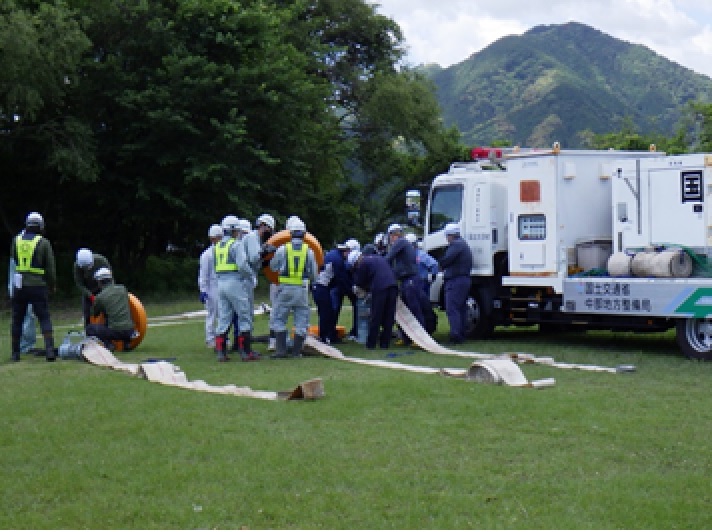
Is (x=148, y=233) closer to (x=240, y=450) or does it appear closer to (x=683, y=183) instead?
(x=683, y=183)

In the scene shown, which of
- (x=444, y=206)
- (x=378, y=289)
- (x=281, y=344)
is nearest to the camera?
(x=281, y=344)

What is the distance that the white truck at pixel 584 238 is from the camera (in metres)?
14.3

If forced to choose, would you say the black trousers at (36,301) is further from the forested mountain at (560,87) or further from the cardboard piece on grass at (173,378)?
the forested mountain at (560,87)

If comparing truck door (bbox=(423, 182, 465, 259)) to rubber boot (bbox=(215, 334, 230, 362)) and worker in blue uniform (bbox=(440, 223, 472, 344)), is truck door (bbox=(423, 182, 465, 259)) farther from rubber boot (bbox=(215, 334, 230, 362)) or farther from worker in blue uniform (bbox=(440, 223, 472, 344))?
rubber boot (bbox=(215, 334, 230, 362))

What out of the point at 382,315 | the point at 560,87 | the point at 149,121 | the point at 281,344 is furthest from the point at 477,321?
the point at 560,87

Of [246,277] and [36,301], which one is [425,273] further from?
[36,301]

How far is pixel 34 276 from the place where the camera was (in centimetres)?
1455

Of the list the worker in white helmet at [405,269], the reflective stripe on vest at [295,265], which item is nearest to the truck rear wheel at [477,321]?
the worker in white helmet at [405,269]

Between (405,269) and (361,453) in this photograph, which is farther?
(405,269)

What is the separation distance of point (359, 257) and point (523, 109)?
404 ft

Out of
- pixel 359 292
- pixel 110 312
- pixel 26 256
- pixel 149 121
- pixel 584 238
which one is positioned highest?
pixel 149 121

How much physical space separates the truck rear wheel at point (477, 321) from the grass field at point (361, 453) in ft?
16.0

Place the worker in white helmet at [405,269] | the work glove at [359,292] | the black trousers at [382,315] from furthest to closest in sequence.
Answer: the worker in white helmet at [405,269] → the work glove at [359,292] → the black trousers at [382,315]

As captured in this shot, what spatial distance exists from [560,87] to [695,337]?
13305 cm
